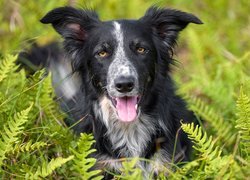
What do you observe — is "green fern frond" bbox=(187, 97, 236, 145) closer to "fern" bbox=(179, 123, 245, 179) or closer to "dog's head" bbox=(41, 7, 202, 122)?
"dog's head" bbox=(41, 7, 202, 122)

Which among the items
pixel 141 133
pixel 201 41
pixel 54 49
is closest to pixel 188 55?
pixel 201 41

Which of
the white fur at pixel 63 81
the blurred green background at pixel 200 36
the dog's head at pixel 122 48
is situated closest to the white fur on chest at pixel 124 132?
the dog's head at pixel 122 48

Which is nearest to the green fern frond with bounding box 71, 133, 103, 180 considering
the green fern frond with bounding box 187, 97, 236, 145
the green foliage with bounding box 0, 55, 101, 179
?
the green foliage with bounding box 0, 55, 101, 179

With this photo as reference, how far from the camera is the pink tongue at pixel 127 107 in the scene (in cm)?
548

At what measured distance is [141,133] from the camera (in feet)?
19.1

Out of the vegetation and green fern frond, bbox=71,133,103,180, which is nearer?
green fern frond, bbox=71,133,103,180

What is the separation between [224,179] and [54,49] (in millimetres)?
3961

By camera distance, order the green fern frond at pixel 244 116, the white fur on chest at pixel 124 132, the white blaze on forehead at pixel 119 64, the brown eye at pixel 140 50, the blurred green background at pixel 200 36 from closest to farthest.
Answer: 1. the green fern frond at pixel 244 116
2. the white blaze on forehead at pixel 119 64
3. the brown eye at pixel 140 50
4. the white fur on chest at pixel 124 132
5. the blurred green background at pixel 200 36

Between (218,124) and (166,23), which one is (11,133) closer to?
(166,23)

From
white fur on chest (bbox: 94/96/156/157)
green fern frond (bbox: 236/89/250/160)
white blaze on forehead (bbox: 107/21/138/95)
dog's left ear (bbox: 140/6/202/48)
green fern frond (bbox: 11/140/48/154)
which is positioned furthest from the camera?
dog's left ear (bbox: 140/6/202/48)

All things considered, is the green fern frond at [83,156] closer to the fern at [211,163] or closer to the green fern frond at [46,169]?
the green fern frond at [46,169]

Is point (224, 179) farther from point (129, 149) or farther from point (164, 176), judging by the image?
point (129, 149)

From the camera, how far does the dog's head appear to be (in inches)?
215

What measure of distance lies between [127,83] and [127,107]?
0.29 m
